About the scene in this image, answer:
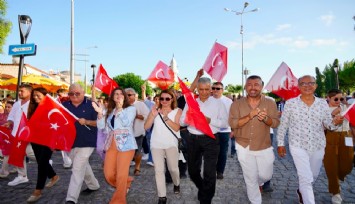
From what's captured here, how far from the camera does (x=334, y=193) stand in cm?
521

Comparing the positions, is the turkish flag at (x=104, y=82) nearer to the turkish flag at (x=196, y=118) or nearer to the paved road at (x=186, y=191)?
the paved road at (x=186, y=191)

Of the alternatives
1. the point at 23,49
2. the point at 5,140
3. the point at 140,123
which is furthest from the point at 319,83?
the point at 5,140

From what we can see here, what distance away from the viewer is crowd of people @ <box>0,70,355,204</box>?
14.9 feet

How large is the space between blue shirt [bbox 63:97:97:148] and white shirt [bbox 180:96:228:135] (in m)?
1.57

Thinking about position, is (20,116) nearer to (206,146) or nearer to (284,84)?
(206,146)

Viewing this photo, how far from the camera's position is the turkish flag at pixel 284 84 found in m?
6.37

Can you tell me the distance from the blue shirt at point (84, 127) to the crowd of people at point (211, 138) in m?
0.02

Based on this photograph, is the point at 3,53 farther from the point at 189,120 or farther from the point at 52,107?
the point at 189,120

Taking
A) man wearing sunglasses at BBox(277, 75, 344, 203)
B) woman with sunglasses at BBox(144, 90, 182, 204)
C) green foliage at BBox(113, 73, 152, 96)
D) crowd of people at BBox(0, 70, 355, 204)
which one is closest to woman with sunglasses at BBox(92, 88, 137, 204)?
crowd of people at BBox(0, 70, 355, 204)

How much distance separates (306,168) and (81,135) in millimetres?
3579

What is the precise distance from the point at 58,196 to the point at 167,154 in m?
2.17

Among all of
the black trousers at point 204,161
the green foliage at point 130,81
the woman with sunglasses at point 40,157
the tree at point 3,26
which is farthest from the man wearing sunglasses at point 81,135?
the green foliage at point 130,81

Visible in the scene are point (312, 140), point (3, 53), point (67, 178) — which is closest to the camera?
point (312, 140)

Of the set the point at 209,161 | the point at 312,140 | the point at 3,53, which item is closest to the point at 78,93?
the point at 209,161
